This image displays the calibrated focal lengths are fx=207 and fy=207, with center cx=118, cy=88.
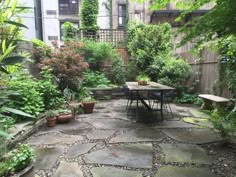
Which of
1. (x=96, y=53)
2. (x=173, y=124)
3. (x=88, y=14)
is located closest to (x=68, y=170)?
(x=173, y=124)

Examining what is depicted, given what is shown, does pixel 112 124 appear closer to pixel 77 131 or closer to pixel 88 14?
pixel 77 131

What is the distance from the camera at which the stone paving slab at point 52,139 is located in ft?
10.4

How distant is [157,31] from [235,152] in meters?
6.20

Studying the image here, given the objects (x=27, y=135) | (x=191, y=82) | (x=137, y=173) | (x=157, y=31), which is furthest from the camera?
(x=157, y=31)

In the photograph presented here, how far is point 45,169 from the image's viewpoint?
91.4 inches

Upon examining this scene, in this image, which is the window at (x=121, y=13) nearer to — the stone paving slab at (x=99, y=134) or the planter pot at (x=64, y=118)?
the planter pot at (x=64, y=118)

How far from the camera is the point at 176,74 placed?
684 cm

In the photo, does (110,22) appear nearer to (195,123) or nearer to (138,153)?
(195,123)

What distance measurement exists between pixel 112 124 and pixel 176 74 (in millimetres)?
3561

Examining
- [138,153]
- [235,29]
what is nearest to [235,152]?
[138,153]

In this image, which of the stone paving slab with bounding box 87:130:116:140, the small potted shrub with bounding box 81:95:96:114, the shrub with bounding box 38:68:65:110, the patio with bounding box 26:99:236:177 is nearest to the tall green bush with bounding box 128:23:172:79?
the small potted shrub with bounding box 81:95:96:114

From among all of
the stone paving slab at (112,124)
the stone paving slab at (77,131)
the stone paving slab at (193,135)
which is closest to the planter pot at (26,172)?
the stone paving slab at (77,131)

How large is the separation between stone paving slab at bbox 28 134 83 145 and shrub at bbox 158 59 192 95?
4280mm

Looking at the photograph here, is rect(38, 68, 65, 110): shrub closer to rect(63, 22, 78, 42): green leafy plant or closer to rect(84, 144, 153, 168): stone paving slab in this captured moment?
rect(84, 144, 153, 168): stone paving slab
